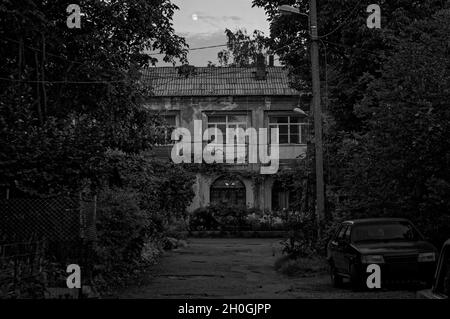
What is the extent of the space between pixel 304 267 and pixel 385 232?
534 cm

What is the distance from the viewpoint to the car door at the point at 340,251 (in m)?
16.2

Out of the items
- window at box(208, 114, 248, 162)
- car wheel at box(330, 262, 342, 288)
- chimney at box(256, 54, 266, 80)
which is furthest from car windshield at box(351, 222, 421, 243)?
chimney at box(256, 54, 266, 80)

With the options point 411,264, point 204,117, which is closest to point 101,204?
point 411,264

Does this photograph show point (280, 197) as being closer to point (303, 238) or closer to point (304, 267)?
point (303, 238)

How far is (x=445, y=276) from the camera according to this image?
6652 mm

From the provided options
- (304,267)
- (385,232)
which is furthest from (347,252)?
Result: (304,267)

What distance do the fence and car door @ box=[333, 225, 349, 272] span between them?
5.58 m

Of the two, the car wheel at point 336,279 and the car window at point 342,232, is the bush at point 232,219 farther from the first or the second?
the car wheel at point 336,279

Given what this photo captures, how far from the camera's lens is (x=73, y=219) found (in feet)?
45.2

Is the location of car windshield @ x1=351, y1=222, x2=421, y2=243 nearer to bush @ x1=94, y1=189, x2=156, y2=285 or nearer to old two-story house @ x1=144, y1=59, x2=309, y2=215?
bush @ x1=94, y1=189, x2=156, y2=285

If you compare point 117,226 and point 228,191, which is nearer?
point 117,226

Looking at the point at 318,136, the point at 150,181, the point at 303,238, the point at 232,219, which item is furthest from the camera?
the point at 232,219

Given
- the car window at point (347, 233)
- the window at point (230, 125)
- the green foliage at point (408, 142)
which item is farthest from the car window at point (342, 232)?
the window at point (230, 125)

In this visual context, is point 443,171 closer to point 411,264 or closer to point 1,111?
point 411,264
